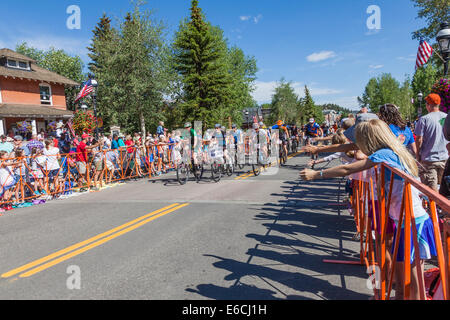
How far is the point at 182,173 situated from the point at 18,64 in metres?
31.0

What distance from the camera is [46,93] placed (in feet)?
113

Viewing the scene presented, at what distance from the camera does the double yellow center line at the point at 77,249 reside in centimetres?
436

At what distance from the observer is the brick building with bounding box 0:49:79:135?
28.8 metres

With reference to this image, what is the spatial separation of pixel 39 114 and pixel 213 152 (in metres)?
25.0

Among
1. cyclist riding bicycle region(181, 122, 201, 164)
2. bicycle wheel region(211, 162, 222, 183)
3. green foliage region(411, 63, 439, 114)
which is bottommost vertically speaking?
bicycle wheel region(211, 162, 222, 183)

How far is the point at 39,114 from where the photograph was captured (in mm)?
29906

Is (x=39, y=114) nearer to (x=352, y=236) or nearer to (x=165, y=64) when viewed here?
(x=165, y=64)

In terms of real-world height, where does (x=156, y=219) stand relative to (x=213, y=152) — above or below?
below

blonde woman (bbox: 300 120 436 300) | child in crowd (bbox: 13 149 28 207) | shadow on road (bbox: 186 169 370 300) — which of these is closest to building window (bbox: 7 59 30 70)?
child in crowd (bbox: 13 149 28 207)

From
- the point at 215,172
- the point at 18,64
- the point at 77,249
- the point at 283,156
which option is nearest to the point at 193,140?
the point at 215,172

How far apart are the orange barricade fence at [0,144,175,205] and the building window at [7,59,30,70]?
26.2m

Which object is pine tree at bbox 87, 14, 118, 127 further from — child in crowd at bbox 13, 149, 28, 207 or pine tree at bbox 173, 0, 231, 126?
child in crowd at bbox 13, 149, 28, 207
